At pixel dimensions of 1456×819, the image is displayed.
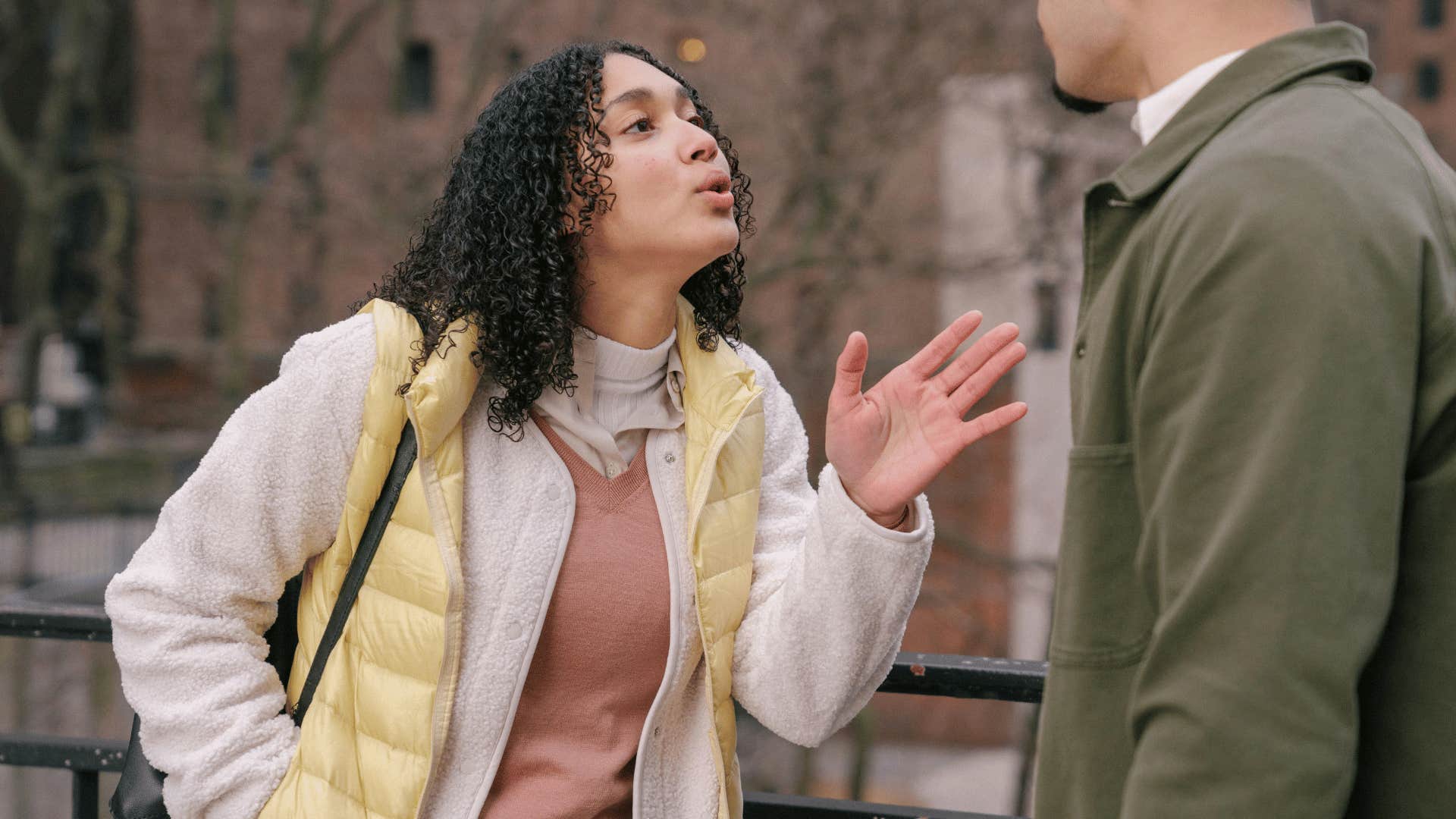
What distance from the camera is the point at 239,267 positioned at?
15141 mm

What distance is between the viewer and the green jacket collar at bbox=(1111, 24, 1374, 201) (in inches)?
51.4

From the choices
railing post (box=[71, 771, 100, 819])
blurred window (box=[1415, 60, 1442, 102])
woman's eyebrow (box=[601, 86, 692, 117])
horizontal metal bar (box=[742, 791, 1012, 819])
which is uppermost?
blurred window (box=[1415, 60, 1442, 102])

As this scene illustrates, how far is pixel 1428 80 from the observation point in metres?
34.4

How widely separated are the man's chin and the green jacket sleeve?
15.3 inches

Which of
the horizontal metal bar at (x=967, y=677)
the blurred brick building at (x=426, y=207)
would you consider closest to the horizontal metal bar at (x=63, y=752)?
the horizontal metal bar at (x=967, y=677)

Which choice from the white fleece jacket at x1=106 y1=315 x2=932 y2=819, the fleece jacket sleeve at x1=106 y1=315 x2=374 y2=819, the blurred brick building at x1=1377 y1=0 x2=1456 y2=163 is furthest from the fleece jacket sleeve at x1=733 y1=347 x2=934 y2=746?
the blurred brick building at x1=1377 y1=0 x2=1456 y2=163

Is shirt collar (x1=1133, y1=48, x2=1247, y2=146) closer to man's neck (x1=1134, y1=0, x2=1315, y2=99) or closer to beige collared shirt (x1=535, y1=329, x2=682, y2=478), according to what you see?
man's neck (x1=1134, y1=0, x2=1315, y2=99)

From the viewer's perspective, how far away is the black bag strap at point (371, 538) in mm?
2094

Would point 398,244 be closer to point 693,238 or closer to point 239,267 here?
point 239,267

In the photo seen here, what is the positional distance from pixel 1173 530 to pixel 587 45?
5.15 feet

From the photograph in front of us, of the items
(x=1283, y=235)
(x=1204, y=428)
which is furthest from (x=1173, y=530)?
(x=1283, y=235)

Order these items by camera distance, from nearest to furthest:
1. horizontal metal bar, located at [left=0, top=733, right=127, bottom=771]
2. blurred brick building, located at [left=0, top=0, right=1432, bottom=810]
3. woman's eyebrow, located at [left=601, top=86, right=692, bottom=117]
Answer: woman's eyebrow, located at [left=601, top=86, right=692, bottom=117]
horizontal metal bar, located at [left=0, top=733, right=127, bottom=771]
blurred brick building, located at [left=0, top=0, right=1432, bottom=810]

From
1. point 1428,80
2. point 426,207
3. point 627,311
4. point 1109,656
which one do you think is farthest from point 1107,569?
point 1428,80

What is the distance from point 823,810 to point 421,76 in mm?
25824
